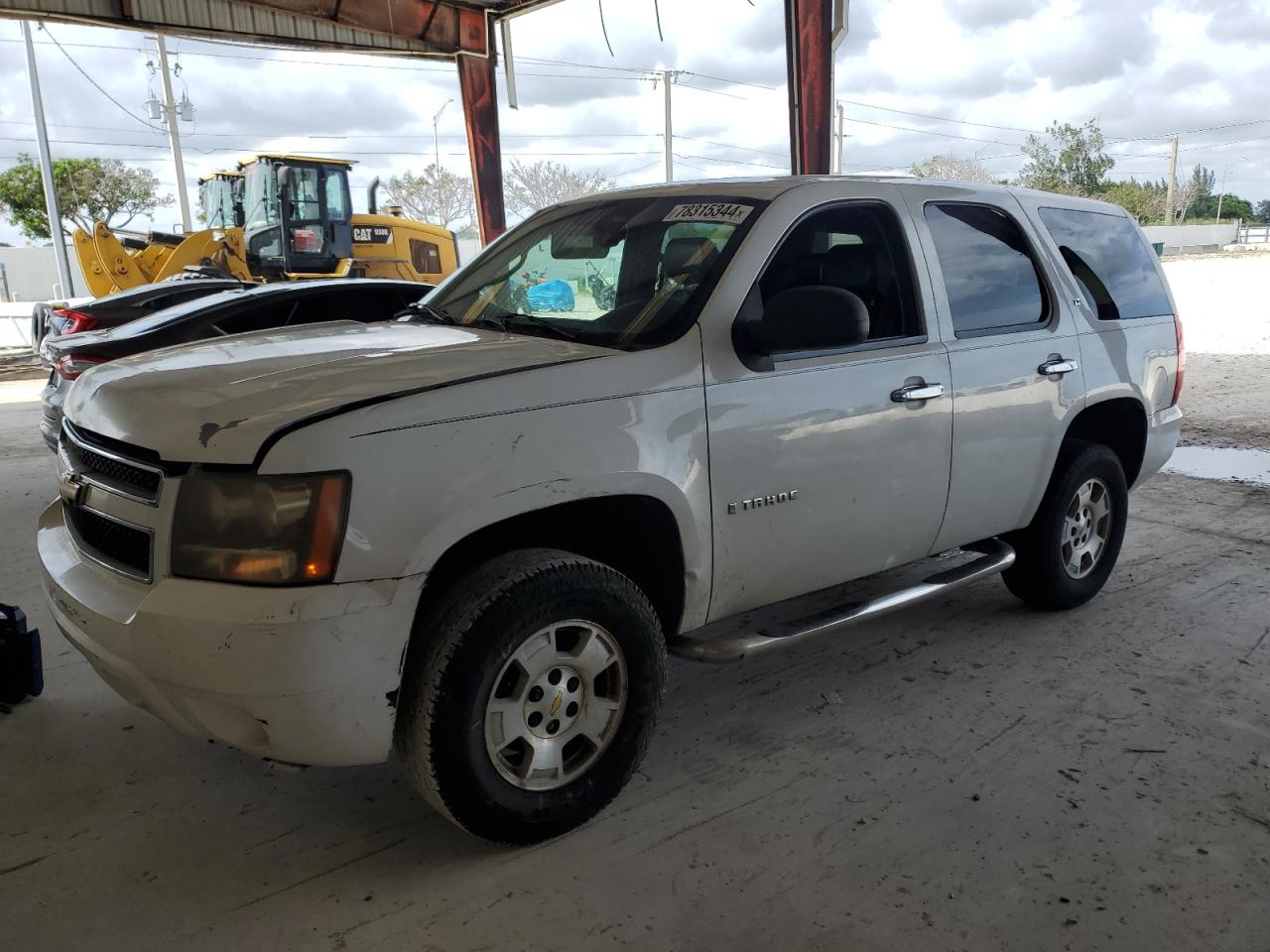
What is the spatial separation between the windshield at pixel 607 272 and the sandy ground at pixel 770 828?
146 centimetres

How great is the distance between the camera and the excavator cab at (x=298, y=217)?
1476 centimetres

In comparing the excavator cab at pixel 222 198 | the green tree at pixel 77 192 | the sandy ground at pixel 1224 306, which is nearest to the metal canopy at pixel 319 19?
the excavator cab at pixel 222 198

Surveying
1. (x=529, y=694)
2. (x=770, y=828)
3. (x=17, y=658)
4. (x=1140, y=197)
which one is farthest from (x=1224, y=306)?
(x=1140, y=197)

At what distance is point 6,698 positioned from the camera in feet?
12.0

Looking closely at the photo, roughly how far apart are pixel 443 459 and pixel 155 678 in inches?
35.1

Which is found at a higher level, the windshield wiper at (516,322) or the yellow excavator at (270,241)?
the yellow excavator at (270,241)

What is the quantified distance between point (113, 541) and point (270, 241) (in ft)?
44.7

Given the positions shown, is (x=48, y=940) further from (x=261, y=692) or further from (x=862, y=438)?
(x=862, y=438)

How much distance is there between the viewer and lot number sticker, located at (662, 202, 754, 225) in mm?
3316

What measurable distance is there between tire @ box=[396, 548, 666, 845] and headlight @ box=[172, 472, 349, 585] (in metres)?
0.39

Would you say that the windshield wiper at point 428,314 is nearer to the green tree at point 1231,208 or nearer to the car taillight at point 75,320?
the car taillight at point 75,320

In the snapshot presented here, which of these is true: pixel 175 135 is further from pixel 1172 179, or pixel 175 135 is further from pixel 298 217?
pixel 1172 179

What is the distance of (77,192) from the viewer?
41562 mm

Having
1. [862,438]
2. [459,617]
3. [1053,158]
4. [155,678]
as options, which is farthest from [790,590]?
[1053,158]
